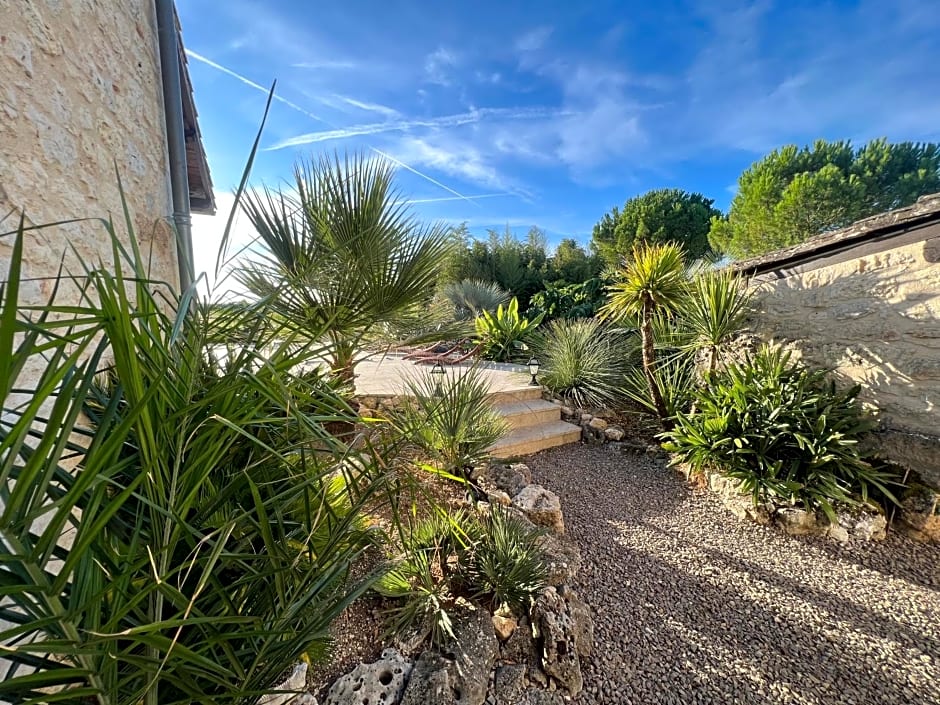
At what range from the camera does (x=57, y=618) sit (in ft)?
1.79

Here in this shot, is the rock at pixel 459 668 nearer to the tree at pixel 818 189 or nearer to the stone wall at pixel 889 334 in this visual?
the stone wall at pixel 889 334

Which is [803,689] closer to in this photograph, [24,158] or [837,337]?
[837,337]

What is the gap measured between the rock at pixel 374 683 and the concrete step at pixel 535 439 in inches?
101

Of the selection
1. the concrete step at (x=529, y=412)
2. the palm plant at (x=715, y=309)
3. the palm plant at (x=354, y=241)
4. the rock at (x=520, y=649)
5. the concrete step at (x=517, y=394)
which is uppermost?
the palm plant at (x=354, y=241)

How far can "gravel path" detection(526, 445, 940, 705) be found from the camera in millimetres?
1791

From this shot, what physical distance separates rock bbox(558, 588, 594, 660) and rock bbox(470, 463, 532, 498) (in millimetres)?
1252

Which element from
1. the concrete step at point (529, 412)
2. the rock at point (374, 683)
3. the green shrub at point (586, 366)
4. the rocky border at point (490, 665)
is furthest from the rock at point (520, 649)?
the green shrub at point (586, 366)

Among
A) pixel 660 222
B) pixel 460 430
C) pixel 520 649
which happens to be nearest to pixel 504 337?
pixel 460 430

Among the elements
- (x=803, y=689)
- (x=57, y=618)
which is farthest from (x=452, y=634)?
(x=803, y=689)

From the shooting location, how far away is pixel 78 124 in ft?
5.32

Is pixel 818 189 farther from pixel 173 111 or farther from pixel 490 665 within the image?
pixel 173 111

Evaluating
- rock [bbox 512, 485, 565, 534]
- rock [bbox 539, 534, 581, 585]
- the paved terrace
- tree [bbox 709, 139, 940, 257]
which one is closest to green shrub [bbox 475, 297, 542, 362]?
the paved terrace

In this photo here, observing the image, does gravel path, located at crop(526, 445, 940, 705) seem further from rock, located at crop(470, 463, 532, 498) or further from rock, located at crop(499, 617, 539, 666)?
rock, located at crop(470, 463, 532, 498)

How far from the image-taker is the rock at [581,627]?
191 centimetres
